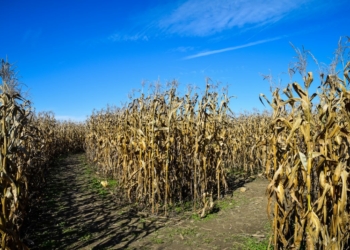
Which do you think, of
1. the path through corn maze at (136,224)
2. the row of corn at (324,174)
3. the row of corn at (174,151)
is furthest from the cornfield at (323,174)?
the row of corn at (174,151)

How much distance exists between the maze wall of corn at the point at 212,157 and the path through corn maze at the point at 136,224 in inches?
14.8

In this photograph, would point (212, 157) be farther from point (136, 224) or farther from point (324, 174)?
point (324, 174)

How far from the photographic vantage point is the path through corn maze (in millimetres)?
5250

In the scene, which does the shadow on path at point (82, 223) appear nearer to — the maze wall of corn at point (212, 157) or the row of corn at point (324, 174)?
the maze wall of corn at point (212, 157)

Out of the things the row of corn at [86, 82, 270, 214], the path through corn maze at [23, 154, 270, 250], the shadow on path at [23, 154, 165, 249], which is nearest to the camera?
the path through corn maze at [23, 154, 270, 250]

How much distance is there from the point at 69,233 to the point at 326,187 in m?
5.08

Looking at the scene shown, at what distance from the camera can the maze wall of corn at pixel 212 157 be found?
11.1ft

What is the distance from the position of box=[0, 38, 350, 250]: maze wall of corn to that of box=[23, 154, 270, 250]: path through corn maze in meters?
0.38

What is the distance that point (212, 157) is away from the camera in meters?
8.22

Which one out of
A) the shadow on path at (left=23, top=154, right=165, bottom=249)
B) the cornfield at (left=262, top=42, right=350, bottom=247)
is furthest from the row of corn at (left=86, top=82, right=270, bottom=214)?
the cornfield at (left=262, top=42, right=350, bottom=247)

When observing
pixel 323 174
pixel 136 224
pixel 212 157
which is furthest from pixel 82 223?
pixel 323 174

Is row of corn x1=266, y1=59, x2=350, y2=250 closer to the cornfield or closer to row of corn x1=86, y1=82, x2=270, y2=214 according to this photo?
the cornfield

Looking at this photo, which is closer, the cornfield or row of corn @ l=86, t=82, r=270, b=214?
the cornfield

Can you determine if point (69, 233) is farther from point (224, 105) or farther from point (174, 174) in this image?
point (224, 105)
